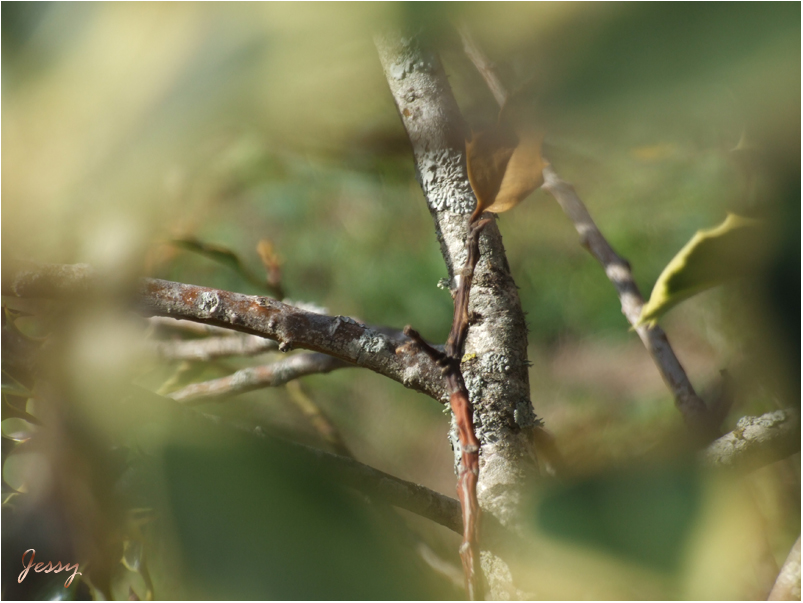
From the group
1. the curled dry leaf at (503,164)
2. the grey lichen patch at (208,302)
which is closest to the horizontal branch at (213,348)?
the grey lichen patch at (208,302)

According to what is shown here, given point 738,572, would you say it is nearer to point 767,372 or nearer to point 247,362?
point 767,372

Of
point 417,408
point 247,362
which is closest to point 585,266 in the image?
point 417,408

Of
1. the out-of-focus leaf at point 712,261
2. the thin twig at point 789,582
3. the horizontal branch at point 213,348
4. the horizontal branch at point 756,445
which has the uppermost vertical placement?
the horizontal branch at point 213,348

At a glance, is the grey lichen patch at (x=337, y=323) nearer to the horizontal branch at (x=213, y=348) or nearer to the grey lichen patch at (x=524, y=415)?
the grey lichen patch at (x=524, y=415)

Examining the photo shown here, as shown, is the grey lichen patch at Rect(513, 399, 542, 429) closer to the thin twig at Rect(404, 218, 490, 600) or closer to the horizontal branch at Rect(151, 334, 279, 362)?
the thin twig at Rect(404, 218, 490, 600)

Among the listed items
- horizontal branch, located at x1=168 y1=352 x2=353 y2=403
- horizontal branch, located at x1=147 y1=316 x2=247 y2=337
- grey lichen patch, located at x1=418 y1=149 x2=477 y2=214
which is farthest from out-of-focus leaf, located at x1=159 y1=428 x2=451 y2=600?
horizontal branch, located at x1=147 y1=316 x2=247 y2=337
